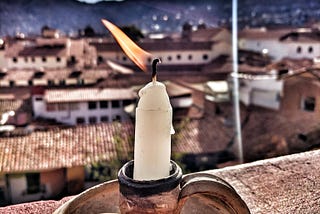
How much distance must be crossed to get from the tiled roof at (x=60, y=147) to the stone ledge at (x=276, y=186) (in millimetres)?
4508

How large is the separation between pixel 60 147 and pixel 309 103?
163 inches

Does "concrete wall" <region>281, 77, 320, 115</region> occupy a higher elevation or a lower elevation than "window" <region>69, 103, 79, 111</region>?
higher

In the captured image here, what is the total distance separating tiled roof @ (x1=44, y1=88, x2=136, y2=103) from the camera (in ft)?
27.9

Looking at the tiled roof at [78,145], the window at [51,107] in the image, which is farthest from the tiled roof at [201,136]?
A: the window at [51,107]

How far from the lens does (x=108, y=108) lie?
866 cm

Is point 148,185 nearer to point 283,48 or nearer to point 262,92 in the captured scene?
point 262,92

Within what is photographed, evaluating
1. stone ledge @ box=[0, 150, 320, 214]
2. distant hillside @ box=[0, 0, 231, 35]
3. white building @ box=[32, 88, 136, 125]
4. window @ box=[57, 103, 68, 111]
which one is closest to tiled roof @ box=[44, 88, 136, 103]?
white building @ box=[32, 88, 136, 125]

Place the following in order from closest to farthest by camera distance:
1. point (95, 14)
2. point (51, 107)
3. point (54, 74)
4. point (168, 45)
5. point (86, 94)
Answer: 1. point (95, 14)
2. point (51, 107)
3. point (86, 94)
4. point (54, 74)
5. point (168, 45)

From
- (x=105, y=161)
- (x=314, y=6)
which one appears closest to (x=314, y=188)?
(x=105, y=161)

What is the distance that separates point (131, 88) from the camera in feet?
31.1

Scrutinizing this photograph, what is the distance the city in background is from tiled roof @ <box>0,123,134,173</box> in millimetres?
16

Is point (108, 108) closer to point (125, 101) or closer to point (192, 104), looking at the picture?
point (125, 101)

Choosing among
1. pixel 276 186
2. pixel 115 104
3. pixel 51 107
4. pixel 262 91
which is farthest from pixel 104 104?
pixel 276 186

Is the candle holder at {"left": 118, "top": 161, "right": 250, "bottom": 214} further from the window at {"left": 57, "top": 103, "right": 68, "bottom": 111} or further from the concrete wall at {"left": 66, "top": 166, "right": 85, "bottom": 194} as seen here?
the window at {"left": 57, "top": 103, "right": 68, "bottom": 111}
